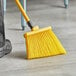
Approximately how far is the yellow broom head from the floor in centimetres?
3

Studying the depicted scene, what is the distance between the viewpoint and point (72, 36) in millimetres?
1476

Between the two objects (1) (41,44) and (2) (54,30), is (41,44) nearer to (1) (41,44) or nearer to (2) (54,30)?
(1) (41,44)

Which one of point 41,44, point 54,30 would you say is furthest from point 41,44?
point 54,30

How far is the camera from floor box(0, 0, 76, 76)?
1064mm

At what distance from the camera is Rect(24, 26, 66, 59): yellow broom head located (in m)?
Result: 1.16

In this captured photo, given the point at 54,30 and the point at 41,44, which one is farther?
the point at 54,30

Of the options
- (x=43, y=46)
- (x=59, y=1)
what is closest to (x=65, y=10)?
(x=59, y=1)

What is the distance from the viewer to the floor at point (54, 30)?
41.9 inches

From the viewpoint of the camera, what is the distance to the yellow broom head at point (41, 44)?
116cm

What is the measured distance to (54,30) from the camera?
160 centimetres

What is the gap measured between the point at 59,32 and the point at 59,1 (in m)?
1.03

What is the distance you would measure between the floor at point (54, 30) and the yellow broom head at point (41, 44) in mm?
28

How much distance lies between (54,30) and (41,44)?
0.44m

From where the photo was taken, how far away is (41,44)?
46.4 inches
